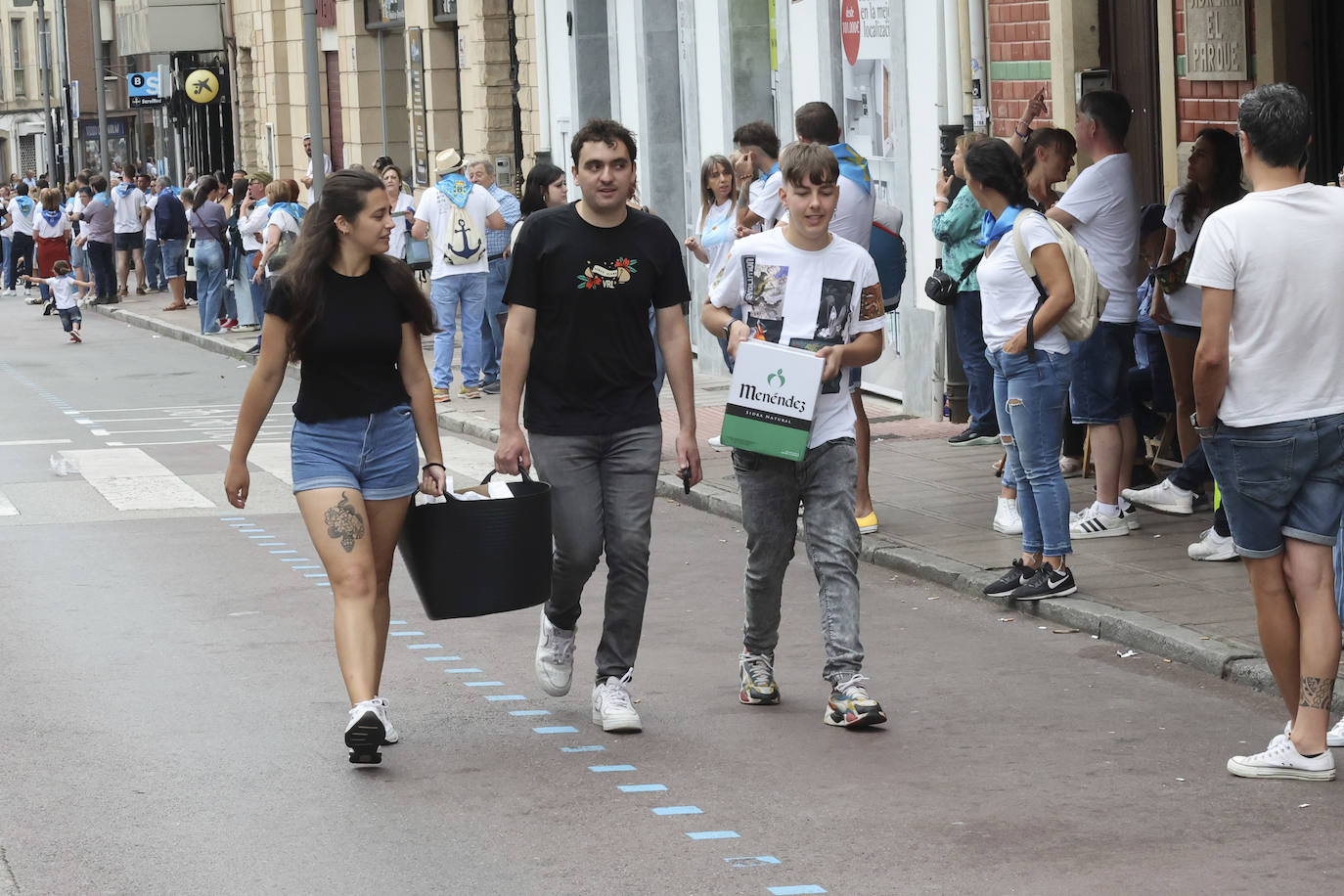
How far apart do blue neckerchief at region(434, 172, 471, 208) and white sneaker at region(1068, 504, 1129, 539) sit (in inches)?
329

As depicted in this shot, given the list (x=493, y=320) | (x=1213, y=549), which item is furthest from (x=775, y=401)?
(x=493, y=320)

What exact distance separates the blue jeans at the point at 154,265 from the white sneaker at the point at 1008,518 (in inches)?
1032

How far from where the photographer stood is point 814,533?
6996 millimetres

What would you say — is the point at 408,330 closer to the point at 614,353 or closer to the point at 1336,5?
the point at 614,353

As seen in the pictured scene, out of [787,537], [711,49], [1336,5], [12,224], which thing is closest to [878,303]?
[787,537]

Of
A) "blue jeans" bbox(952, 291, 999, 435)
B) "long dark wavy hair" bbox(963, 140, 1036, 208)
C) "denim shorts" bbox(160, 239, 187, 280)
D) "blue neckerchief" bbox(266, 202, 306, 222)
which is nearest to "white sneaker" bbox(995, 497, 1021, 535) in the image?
"long dark wavy hair" bbox(963, 140, 1036, 208)

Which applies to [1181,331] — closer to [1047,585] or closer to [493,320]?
[1047,585]

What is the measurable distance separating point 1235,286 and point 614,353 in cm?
194

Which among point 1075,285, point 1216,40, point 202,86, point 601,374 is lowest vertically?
point 601,374

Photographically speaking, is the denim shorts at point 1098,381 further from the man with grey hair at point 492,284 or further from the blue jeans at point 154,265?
the blue jeans at point 154,265

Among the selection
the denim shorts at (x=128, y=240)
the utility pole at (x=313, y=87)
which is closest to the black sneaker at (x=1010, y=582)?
the utility pole at (x=313, y=87)

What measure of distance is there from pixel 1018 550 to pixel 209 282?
18.3 metres

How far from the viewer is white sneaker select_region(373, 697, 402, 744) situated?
6501mm

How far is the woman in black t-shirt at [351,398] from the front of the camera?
6469mm
